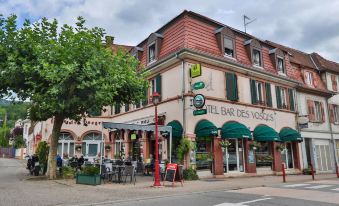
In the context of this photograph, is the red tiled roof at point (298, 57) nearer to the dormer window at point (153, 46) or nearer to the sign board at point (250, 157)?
the sign board at point (250, 157)

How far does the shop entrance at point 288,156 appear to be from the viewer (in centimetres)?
2280

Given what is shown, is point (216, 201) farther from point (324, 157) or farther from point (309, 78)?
point (309, 78)

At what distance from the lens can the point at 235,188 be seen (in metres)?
13.1

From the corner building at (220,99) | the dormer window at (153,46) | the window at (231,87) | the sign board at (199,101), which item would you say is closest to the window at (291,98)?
the corner building at (220,99)

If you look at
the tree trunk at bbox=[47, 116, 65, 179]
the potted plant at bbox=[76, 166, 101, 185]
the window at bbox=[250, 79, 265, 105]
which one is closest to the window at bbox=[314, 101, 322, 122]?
the window at bbox=[250, 79, 265, 105]

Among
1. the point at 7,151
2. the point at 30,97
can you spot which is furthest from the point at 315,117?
the point at 7,151

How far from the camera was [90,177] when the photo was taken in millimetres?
13461

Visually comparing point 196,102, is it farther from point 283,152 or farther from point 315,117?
point 315,117

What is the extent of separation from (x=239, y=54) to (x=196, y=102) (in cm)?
613

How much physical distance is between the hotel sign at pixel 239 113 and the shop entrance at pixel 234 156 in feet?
5.59

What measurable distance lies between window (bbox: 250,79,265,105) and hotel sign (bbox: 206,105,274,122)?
2.86 feet

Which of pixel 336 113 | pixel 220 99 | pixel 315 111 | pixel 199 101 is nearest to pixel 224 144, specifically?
pixel 220 99

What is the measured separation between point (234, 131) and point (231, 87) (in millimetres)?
3076

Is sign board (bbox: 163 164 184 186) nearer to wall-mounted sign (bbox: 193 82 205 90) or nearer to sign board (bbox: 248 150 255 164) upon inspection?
wall-mounted sign (bbox: 193 82 205 90)
